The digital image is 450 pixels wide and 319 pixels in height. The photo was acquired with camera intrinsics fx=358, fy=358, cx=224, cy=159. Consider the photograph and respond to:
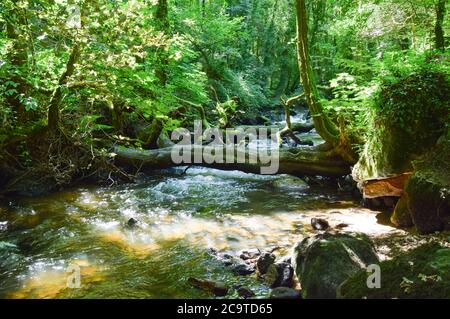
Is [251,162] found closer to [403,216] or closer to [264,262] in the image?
[403,216]

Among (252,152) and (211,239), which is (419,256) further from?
(252,152)

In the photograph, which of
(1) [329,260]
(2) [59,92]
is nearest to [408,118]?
(1) [329,260]

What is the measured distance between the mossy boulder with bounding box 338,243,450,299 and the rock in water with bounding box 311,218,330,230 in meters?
2.82

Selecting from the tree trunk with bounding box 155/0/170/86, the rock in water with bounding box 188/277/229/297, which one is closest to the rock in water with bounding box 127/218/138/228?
the rock in water with bounding box 188/277/229/297

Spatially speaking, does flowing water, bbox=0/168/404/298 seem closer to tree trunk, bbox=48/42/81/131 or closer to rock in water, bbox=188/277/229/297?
rock in water, bbox=188/277/229/297

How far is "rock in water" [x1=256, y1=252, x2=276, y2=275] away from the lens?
4.43 metres

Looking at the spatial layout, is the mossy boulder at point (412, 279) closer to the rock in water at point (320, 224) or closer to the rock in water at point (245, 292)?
the rock in water at point (245, 292)

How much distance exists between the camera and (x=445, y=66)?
662 centimetres

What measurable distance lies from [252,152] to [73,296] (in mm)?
6280

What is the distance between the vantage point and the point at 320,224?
20.3ft

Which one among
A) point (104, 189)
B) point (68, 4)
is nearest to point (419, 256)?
point (68, 4)

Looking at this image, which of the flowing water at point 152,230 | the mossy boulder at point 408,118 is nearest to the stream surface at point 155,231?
the flowing water at point 152,230

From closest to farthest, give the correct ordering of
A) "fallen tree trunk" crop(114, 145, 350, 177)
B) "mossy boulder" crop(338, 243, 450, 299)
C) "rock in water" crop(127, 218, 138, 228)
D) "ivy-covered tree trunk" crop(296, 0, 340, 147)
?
"mossy boulder" crop(338, 243, 450, 299) → "rock in water" crop(127, 218, 138, 228) → "ivy-covered tree trunk" crop(296, 0, 340, 147) → "fallen tree trunk" crop(114, 145, 350, 177)

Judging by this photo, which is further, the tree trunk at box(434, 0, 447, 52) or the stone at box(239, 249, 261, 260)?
the tree trunk at box(434, 0, 447, 52)
